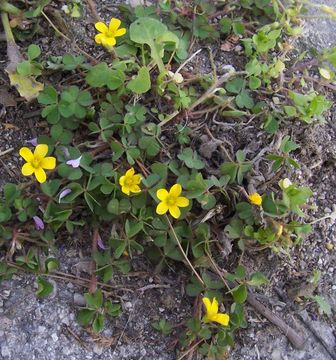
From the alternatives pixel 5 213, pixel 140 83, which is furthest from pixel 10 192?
pixel 140 83

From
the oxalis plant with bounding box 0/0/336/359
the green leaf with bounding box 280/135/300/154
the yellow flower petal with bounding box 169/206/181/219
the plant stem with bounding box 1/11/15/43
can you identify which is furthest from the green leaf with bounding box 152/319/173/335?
the plant stem with bounding box 1/11/15/43

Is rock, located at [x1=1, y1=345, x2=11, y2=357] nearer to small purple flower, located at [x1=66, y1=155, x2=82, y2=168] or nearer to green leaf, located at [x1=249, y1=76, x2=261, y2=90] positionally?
small purple flower, located at [x1=66, y1=155, x2=82, y2=168]

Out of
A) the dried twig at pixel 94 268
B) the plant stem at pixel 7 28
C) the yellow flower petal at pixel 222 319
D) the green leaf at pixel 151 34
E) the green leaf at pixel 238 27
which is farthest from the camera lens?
the green leaf at pixel 238 27

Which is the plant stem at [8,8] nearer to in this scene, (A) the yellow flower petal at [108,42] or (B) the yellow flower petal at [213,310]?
(A) the yellow flower petal at [108,42]

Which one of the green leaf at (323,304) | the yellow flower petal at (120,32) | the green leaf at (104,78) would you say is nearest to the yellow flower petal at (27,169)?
the green leaf at (104,78)

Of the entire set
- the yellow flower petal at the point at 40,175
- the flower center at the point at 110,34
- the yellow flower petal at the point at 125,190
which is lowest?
the yellow flower petal at the point at 125,190

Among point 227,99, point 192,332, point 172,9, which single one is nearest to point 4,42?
point 172,9

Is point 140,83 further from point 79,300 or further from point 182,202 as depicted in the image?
point 79,300
